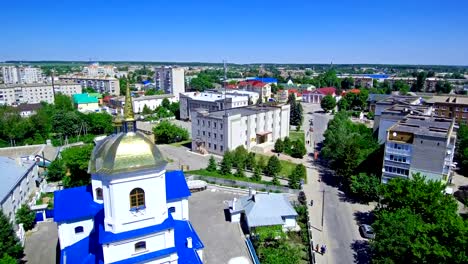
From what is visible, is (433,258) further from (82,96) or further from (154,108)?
(82,96)

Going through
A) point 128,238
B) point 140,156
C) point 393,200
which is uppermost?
point 140,156

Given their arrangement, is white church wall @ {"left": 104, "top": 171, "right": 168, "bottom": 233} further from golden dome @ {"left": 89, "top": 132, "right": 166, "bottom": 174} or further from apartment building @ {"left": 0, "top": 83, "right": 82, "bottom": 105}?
apartment building @ {"left": 0, "top": 83, "right": 82, "bottom": 105}

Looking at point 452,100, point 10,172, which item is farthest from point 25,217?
point 452,100

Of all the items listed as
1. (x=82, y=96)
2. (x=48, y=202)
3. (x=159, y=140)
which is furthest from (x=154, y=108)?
(x=48, y=202)

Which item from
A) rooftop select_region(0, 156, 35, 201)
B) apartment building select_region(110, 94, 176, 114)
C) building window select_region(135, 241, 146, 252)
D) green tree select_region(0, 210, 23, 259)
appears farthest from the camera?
apartment building select_region(110, 94, 176, 114)

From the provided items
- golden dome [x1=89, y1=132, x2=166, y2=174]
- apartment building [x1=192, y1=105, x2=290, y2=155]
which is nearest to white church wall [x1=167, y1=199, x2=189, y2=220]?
golden dome [x1=89, y1=132, x2=166, y2=174]
